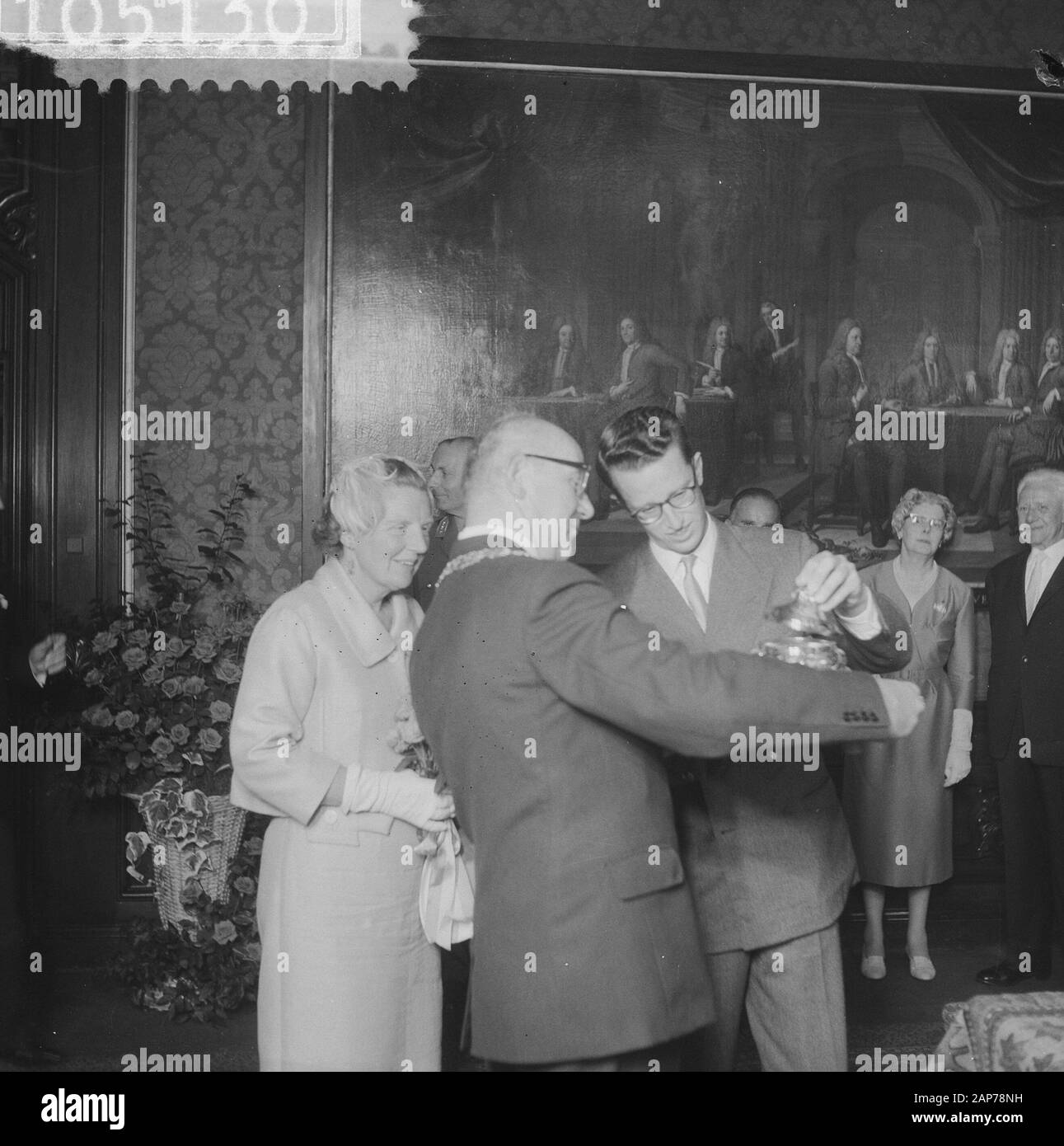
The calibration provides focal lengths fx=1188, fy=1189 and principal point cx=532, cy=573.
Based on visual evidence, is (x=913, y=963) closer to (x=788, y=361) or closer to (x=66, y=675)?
(x=788, y=361)

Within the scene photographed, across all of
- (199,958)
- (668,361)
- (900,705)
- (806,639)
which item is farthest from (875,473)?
(199,958)

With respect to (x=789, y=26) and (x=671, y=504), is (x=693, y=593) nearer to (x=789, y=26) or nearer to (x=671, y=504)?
(x=671, y=504)

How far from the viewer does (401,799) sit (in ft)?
8.73

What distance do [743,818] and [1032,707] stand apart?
200 centimetres

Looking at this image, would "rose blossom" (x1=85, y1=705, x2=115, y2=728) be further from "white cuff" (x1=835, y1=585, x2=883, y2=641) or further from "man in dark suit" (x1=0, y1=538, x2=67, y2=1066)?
"white cuff" (x1=835, y1=585, x2=883, y2=641)

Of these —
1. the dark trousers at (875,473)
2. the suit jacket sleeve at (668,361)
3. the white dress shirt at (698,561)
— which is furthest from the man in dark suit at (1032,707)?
the white dress shirt at (698,561)

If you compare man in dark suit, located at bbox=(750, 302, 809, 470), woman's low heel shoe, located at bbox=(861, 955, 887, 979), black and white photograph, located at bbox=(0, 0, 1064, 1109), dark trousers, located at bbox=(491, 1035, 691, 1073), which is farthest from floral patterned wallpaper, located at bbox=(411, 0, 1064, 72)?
dark trousers, located at bbox=(491, 1035, 691, 1073)

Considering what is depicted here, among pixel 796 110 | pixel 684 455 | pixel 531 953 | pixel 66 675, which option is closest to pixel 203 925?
pixel 66 675

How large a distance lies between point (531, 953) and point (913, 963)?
7.48 ft

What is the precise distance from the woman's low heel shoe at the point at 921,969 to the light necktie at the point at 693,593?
198 centimetres

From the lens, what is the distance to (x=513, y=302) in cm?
422

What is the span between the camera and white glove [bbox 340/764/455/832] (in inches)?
→ 104

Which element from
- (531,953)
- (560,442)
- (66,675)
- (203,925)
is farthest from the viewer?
(66,675)

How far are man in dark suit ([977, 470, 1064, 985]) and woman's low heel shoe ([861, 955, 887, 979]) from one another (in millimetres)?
337
